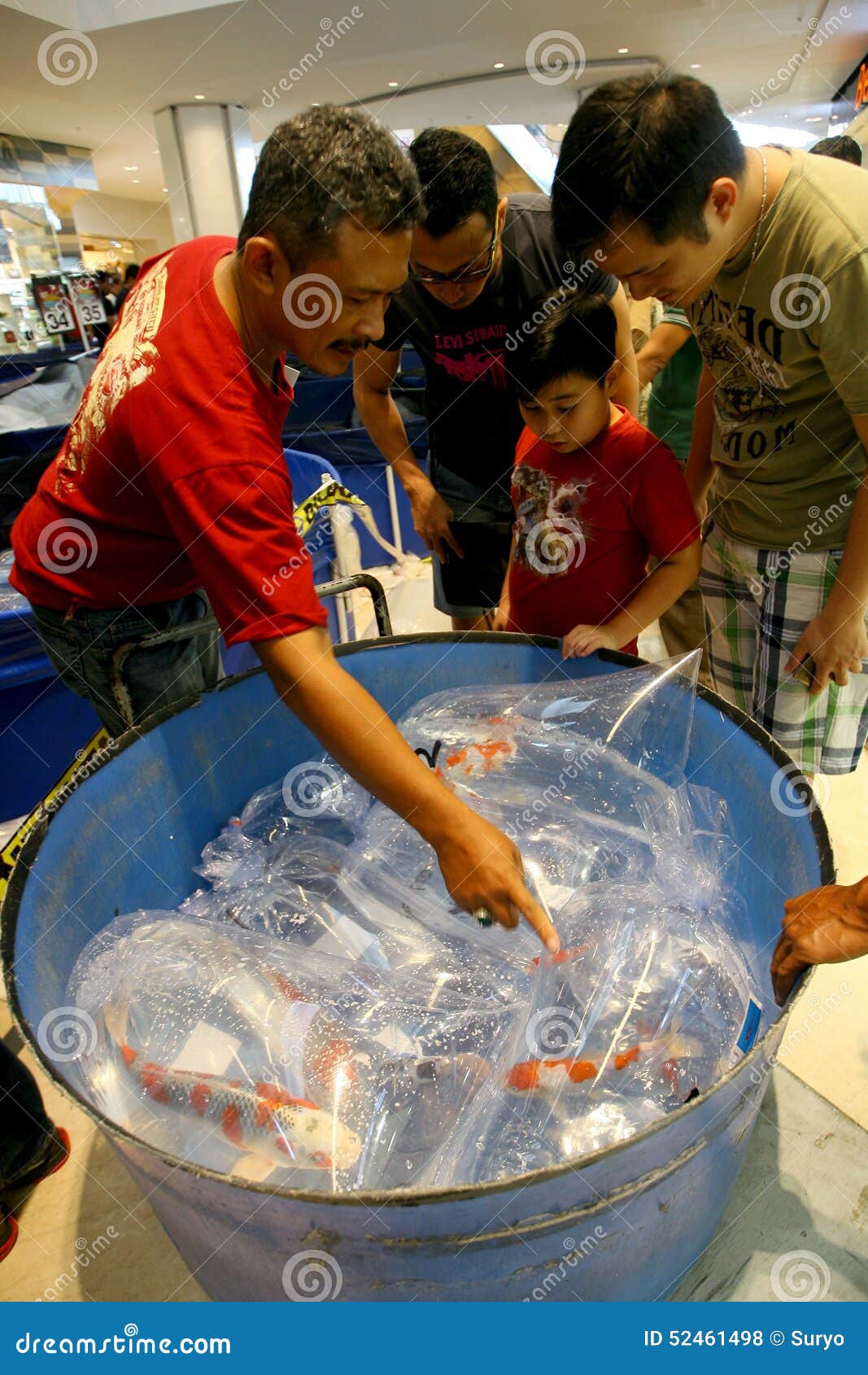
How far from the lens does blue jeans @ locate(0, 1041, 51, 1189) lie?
1301 mm

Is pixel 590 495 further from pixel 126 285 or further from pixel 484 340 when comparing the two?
pixel 126 285

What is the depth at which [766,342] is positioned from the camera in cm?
117

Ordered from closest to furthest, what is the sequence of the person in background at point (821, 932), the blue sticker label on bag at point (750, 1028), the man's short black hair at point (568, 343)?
the person in background at point (821, 932) → the blue sticker label on bag at point (750, 1028) → the man's short black hair at point (568, 343)

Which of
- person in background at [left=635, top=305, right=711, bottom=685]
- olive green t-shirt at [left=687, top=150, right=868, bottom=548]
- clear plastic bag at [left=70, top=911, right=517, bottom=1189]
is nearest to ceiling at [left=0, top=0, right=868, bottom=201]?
person in background at [left=635, top=305, right=711, bottom=685]

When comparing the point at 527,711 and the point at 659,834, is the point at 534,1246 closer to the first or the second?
the point at 659,834

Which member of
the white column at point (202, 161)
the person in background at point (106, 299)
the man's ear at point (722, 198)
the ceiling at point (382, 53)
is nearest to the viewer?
the man's ear at point (722, 198)

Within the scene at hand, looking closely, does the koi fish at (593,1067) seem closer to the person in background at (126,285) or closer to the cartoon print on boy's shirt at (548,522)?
the cartoon print on boy's shirt at (548,522)

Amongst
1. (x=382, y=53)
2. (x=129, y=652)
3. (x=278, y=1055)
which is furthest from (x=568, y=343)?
(x=382, y=53)

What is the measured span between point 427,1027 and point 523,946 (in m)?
0.18

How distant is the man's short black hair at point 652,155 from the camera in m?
1.00

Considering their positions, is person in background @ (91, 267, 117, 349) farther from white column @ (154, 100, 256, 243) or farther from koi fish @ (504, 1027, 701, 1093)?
koi fish @ (504, 1027, 701, 1093)

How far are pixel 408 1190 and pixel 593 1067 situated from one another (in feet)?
1.13

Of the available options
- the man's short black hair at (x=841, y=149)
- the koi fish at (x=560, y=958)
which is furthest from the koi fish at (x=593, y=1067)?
the man's short black hair at (x=841, y=149)

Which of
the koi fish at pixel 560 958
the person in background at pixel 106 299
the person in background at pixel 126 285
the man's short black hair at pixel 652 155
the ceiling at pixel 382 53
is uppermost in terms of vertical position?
the ceiling at pixel 382 53
